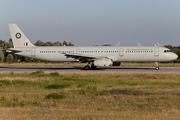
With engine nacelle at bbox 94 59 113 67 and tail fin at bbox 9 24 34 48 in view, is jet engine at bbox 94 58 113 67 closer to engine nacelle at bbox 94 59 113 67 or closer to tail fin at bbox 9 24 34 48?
engine nacelle at bbox 94 59 113 67

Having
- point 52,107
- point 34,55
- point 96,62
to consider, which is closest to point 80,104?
point 52,107

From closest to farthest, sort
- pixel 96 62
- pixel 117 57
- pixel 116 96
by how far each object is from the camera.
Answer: pixel 116 96, pixel 96 62, pixel 117 57

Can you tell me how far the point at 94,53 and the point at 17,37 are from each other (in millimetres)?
13390

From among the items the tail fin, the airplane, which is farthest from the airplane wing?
the tail fin

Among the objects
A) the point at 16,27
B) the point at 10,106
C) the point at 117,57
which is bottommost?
the point at 10,106

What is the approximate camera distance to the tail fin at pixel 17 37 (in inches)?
1517

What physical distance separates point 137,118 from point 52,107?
4093 mm

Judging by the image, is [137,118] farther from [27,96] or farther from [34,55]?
[34,55]

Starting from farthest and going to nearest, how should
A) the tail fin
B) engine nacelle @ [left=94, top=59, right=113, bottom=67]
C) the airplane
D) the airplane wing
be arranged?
the tail fin
the airplane
the airplane wing
engine nacelle @ [left=94, top=59, right=113, bottom=67]

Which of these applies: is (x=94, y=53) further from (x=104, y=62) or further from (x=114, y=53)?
(x=104, y=62)

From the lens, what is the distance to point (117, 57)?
35.9 metres

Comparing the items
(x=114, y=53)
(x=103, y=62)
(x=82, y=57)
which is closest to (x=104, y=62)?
(x=103, y=62)

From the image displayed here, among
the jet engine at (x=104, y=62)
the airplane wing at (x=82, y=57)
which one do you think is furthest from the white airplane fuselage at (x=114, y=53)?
the jet engine at (x=104, y=62)

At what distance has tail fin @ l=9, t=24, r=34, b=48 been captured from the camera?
3853cm
